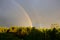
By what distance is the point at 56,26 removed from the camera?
770 centimetres

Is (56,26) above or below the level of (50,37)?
above

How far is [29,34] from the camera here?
6.93 meters

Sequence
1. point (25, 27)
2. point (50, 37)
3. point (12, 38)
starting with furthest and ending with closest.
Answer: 1. point (25, 27)
2. point (50, 37)
3. point (12, 38)

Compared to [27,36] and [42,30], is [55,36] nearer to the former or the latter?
[42,30]

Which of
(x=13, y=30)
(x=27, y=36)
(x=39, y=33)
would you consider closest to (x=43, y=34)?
(x=39, y=33)

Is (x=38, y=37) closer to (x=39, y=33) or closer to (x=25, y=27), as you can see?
(x=39, y=33)

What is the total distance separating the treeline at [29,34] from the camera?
6.69 meters

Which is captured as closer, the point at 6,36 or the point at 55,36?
the point at 6,36

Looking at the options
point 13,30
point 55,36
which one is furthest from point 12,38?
point 55,36

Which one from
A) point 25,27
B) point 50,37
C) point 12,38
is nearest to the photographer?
point 12,38

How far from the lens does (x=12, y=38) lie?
6.55 metres

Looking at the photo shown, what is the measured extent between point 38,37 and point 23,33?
0.62 meters

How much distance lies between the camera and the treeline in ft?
22.0

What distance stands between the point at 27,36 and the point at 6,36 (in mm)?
790
